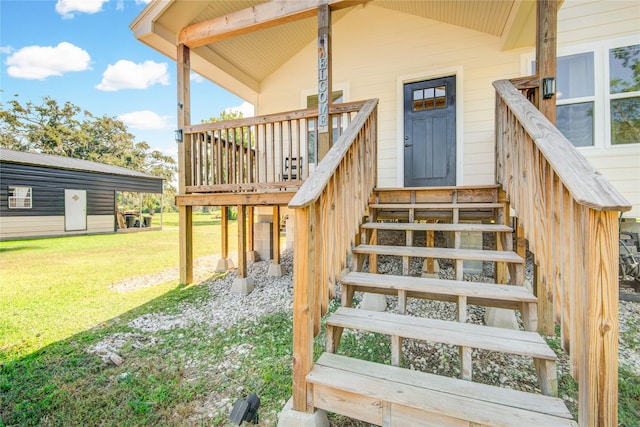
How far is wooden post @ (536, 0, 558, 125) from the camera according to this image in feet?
8.05

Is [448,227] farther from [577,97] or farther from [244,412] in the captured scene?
[577,97]

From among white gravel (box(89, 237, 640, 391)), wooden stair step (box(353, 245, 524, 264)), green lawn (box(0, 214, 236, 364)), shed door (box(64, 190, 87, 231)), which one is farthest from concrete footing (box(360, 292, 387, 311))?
shed door (box(64, 190, 87, 231))

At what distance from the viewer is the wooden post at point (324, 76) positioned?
3219mm

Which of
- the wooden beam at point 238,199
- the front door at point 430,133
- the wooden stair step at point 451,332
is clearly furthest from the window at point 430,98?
the wooden stair step at point 451,332

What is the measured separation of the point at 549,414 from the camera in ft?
4.09

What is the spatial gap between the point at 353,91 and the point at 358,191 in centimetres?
336

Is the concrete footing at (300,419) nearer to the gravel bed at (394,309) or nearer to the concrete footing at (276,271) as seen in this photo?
the gravel bed at (394,309)

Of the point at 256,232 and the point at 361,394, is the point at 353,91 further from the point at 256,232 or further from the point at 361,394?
the point at 361,394

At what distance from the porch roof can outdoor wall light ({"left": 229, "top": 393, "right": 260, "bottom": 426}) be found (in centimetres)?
388

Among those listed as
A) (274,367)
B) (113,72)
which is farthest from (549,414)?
(113,72)

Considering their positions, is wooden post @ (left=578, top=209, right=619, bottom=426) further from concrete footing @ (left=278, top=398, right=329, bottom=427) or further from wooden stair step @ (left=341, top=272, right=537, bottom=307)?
concrete footing @ (left=278, top=398, right=329, bottom=427)

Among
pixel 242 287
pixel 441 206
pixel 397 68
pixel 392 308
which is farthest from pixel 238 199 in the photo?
pixel 397 68

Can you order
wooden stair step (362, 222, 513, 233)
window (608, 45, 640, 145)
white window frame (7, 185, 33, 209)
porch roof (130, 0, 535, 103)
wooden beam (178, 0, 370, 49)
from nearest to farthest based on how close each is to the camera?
wooden stair step (362, 222, 513, 233) → wooden beam (178, 0, 370, 49) → porch roof (130, 0, 535, 103) → window (608, 45, 640, 145) → white window frame (7, 185, 33, 209)

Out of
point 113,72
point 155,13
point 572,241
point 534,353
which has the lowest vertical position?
point 534,353
